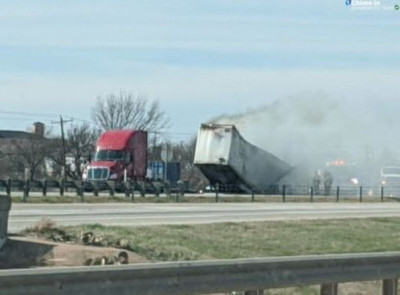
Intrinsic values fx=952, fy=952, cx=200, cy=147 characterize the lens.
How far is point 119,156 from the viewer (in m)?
57.4

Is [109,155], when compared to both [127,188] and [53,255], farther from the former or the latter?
[53,255]

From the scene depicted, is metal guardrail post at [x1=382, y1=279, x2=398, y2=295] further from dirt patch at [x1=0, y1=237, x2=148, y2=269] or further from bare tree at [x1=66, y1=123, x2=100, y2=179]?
bare tree at [x1=66, y1=123, x2=100, y2=179]

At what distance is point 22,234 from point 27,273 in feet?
35.9

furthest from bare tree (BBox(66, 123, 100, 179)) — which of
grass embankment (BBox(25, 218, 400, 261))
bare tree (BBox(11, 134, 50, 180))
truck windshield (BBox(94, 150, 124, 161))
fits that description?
grass embankment (BBox(25, 218, 400, 261))

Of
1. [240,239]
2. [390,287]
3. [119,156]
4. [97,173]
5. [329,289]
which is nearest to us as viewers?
[329,289]

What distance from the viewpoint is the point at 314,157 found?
→ 195ft

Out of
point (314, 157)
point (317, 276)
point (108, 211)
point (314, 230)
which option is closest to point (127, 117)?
point (314, 157)

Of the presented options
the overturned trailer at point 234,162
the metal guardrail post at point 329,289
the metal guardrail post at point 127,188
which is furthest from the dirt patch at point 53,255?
the overturned trailer at point 234,162

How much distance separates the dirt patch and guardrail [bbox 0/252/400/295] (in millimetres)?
5211

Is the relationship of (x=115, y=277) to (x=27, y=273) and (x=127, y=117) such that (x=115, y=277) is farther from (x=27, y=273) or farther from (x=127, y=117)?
(x=127, y=117)

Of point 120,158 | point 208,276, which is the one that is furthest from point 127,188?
point 208,276

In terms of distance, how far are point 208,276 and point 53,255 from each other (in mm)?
7524

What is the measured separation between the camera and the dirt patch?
1450cm

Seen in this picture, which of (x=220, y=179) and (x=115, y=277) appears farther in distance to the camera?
(x=220, y=179)
